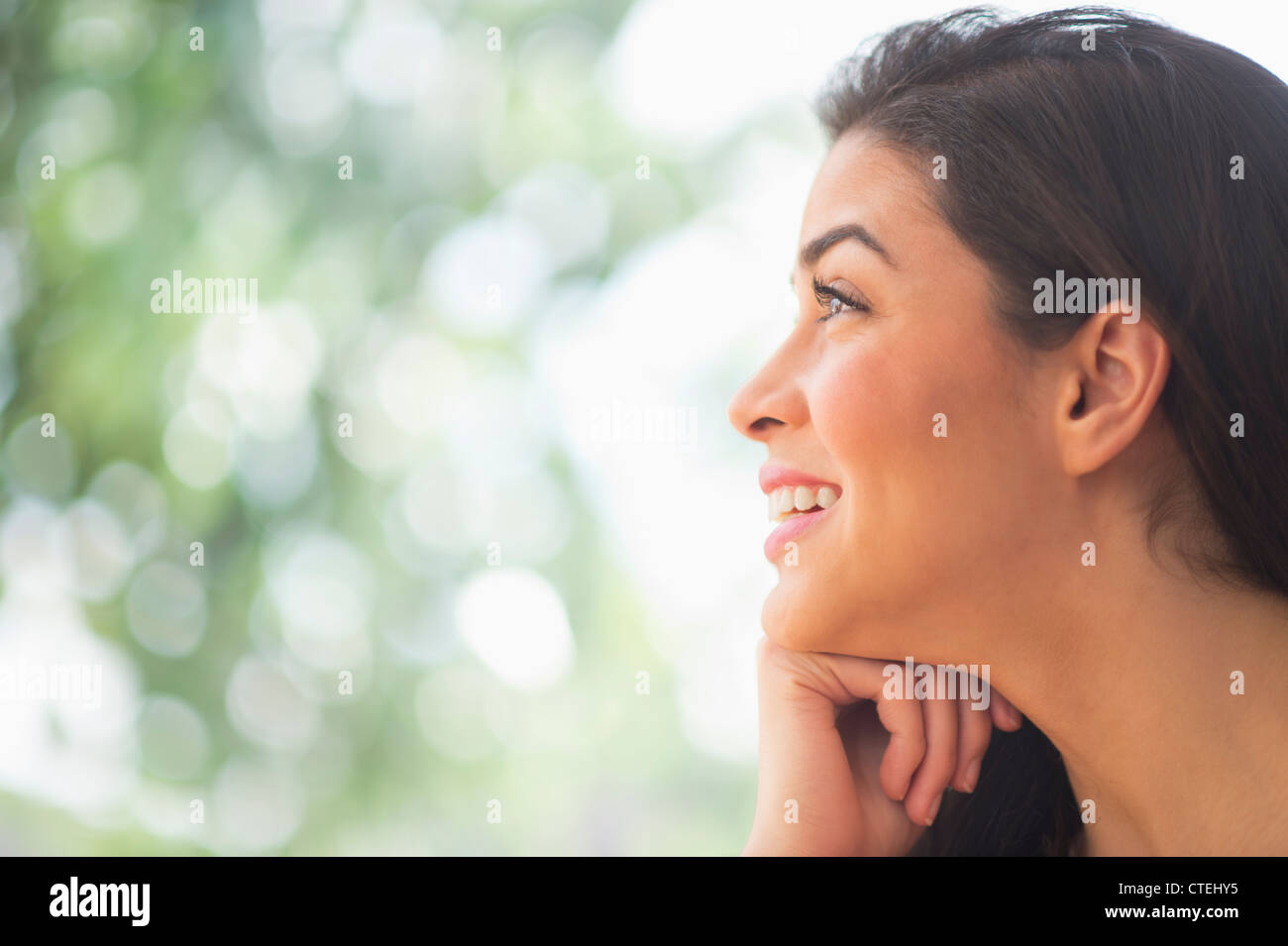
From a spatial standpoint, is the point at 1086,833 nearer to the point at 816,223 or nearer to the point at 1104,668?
the point at 1104,668

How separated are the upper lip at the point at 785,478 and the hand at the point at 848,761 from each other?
0.19 meters

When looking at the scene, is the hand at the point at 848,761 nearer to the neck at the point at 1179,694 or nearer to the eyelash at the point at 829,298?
the neck at the point at 1179,694

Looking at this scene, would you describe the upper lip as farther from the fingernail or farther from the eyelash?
the fingernail

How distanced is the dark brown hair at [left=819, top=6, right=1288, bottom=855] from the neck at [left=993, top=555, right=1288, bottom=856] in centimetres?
4

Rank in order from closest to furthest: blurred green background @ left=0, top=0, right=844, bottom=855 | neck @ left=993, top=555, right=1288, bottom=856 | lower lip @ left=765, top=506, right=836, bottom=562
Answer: neck @ left=993, top=555, right=1288, bottom=856 < lower lip @ left=765, top=506, right=836, bottom=562 < blurred green background @ left=0, top=0, right=844, bottom=855

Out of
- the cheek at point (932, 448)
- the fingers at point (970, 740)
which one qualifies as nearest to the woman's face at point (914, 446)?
the cheek at point (932, 448)

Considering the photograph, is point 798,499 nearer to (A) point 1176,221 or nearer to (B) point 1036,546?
(B) point 1036,546

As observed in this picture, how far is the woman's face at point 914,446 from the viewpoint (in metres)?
0.95

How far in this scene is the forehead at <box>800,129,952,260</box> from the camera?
38.5 inches

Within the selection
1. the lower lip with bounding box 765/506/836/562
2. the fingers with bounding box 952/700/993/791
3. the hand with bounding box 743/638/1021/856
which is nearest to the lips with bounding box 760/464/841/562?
the lower lip with bounding box 765/506/836/562

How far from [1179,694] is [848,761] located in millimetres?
349

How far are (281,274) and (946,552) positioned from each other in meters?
2.18

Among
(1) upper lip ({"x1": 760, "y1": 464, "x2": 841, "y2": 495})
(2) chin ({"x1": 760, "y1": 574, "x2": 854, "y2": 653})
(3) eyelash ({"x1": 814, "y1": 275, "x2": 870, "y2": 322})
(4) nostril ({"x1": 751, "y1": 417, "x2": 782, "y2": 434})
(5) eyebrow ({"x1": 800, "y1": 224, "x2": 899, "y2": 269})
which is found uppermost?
(5) eyebrow ({"x1": 800, "y1": 224, "x2": 899, "y2": 269})
